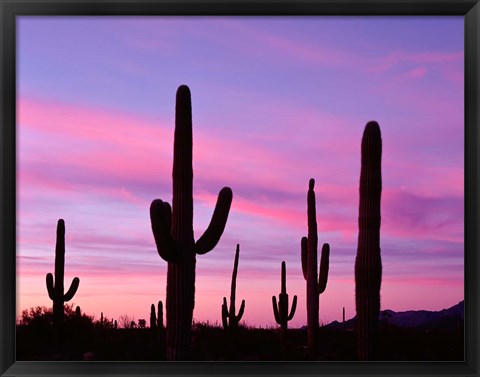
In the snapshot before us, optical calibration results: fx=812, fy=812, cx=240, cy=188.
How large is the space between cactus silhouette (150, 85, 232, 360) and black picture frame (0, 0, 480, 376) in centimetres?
346

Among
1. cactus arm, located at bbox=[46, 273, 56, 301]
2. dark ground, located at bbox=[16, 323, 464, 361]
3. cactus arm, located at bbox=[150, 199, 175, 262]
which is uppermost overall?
cactus arm, located at bbox=[150, 199, 175, 262]

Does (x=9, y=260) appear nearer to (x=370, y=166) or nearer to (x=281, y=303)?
(x=370, y=166)

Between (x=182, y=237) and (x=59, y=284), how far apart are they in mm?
5681

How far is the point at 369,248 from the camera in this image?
40.4 feet

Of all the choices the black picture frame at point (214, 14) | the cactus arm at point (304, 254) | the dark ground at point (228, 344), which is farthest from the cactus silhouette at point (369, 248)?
the cactus arm at point (304, 254)

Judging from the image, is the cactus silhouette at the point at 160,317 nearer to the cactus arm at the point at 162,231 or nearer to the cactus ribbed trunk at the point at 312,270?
the cactus ribbed trunk at the point at 312,270

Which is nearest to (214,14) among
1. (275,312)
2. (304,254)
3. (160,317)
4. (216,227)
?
(216,227)

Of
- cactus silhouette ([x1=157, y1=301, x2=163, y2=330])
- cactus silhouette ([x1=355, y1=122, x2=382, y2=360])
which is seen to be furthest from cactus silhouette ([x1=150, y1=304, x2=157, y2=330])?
cactus silhouette ([x1=355, y1=122, x2=382, y2=360])

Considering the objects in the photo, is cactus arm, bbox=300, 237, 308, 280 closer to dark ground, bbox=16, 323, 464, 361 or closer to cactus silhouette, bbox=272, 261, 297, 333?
cactus silhouette, bbox=272, 261, 297, 333

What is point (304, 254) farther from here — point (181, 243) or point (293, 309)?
point (181, 243)

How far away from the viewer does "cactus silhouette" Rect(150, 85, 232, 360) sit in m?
12.1

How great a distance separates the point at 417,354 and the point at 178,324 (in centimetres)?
519

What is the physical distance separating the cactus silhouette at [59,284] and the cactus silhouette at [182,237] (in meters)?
4.99

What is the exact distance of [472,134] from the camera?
8.71m
